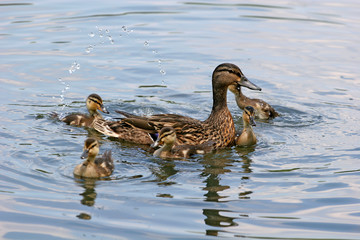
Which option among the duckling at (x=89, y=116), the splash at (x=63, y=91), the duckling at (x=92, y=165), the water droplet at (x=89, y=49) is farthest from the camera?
the water droplet at (x=89, y=49)

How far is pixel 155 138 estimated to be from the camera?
26.4ft

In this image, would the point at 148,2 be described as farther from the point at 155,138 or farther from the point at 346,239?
the point at 346,239

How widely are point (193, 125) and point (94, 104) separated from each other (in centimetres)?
147

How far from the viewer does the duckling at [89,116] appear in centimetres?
873

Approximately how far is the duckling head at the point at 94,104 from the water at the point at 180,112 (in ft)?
1.35

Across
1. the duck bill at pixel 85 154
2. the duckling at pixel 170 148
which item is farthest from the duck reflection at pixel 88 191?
the duckling at pixel 170 148

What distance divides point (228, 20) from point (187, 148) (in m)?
7.03

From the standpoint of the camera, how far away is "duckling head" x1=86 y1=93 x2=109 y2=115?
28.9 feet

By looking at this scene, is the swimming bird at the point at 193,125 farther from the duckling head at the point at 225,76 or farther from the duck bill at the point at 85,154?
the duck bill at the point at 85,154

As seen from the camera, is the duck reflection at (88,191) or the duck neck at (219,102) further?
the duck neck at (219,102)

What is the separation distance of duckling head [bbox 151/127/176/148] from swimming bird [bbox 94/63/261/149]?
0.38 m

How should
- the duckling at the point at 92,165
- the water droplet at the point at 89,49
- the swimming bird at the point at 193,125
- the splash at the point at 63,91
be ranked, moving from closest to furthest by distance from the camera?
the duckling at the point at 92,165
the swimming bird at the point at 193,125
the splash at the point at 63,91
the water droplet at the point at 89,49

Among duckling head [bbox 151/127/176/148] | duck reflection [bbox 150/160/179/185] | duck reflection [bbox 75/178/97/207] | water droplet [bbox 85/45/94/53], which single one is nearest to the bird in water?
duckling head [bbox 151/127/176/148]

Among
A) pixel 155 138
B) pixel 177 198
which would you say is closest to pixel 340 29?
pixel 155 138
